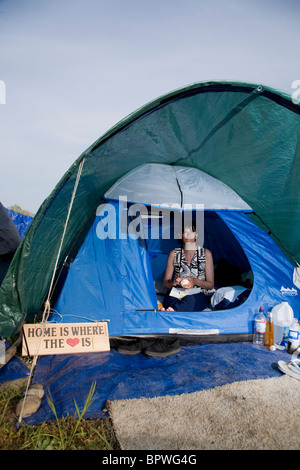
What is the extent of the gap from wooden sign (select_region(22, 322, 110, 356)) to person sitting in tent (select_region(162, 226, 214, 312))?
31.9 inches

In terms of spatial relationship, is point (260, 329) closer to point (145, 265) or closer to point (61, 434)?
point (145, 265)

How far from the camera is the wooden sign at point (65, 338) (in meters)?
2.69

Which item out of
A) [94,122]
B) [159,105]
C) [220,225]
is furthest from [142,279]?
[94,122]

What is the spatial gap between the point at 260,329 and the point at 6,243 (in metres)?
2.86

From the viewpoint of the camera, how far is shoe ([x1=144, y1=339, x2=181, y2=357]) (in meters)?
2.71

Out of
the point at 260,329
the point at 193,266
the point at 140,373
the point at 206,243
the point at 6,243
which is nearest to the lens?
the point at 140,373

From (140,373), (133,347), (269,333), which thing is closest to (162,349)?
(133,347)

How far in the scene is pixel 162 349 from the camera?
2760 millimetres

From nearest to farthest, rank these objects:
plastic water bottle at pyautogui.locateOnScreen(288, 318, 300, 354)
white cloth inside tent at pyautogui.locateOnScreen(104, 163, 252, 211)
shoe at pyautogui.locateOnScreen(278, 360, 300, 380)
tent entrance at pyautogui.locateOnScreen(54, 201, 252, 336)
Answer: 1. shoe at pyautogui.locateOnScreen(278, 360, 300, 380)
2. plastic water bottle at pyautogui.locateOnScreen(288, 318, 300, 354)
3. tent entrance at pyautogui.locateOnScreen(54, 201, 252, 336)
4. white cloth inside tent at pyautogui.locateOnScreen(104, 163, 252, 211)

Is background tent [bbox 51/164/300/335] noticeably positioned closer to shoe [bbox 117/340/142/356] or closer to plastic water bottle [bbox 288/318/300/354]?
shoe [bbox 117/340/142/356]

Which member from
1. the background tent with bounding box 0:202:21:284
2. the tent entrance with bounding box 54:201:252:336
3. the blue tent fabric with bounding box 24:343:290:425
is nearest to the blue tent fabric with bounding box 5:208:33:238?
the background tent with bounding box 0:202:21:284

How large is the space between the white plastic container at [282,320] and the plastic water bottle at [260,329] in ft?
0.43

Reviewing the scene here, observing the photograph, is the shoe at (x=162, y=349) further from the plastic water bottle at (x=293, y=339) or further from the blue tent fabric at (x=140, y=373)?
the plastic water bottle at (x=293, y=339)

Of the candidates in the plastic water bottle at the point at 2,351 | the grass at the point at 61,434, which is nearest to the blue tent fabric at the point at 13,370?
the plastic water bottle at the point at 2,351
